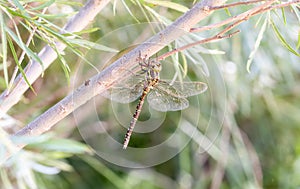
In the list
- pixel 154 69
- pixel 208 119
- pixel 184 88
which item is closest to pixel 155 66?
pixel 154 69

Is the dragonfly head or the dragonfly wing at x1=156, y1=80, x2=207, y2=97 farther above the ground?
the dragonfly head

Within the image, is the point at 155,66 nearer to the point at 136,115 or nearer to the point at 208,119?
the point at 136,115

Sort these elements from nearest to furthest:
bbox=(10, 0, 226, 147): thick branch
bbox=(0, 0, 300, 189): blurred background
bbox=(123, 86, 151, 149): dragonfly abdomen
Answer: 1. bbox=(10, 0, 226, 147): thick branch
2. bbox=(123, 86, 151, 149): dragonfly abdomen
3. bbox=(0, 0, 300, 189): blurred background

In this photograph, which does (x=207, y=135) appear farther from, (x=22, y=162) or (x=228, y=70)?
(x=22, y=162)

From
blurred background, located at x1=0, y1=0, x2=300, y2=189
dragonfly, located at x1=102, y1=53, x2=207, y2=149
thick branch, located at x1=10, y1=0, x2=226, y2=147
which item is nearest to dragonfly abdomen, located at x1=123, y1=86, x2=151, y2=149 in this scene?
dragonfly, located at x1=102, y1=53, x2=207, y2=149

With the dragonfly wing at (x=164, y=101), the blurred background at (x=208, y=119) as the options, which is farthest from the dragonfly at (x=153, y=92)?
the blurred background at (x=208, y=119)

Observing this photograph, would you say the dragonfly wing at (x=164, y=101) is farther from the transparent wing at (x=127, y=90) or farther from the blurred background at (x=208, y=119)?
the blurred background at (x=208, y=119)

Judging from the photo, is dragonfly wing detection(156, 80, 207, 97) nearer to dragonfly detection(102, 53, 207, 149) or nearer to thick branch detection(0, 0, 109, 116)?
dragonfly detection(102, 53, 207, 149)
